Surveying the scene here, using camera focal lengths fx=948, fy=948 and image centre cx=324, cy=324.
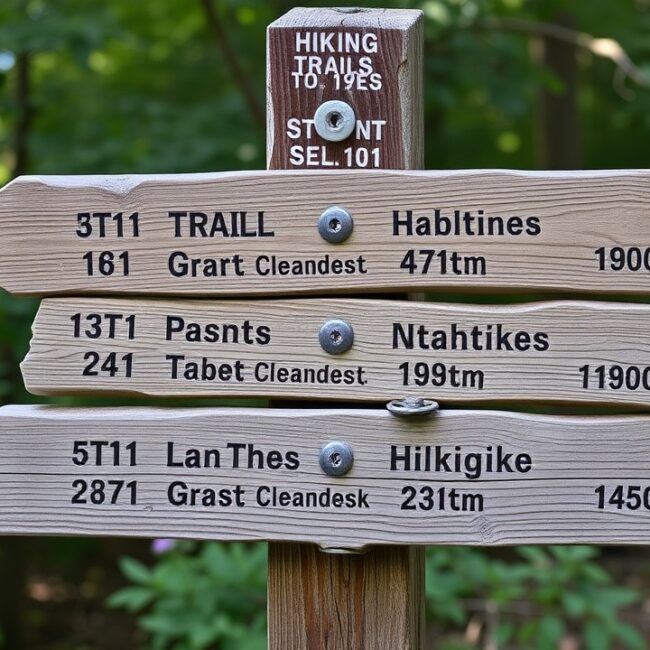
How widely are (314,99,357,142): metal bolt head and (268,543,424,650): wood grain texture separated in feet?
2.50

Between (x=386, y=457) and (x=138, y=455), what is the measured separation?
442 mm

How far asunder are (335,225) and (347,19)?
1.31ft

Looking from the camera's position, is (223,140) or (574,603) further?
(223,140)

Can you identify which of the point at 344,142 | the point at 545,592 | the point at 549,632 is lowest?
the point at 549,632

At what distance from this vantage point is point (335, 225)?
164cm

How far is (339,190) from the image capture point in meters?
1.65

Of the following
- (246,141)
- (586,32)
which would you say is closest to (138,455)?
(246,141)

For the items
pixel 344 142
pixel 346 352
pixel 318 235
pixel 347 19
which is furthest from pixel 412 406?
pixel 347 19

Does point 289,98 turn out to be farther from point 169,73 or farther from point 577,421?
point 169,73

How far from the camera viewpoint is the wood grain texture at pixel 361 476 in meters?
1.63

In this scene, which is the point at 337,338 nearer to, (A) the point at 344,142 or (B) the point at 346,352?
(B) the point at 346,352

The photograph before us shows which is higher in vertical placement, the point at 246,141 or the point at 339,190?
the point at 246,141

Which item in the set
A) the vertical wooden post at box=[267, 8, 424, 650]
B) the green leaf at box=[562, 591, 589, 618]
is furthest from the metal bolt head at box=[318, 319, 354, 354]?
the green leaf at box=[562, 591, 589, 618]

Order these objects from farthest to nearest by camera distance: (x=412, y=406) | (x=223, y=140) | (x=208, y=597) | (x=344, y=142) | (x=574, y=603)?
(x=223, y=140), (x=208, y=597), (x=574, y=603), (x=344, y=142), (x=412, y=406)
